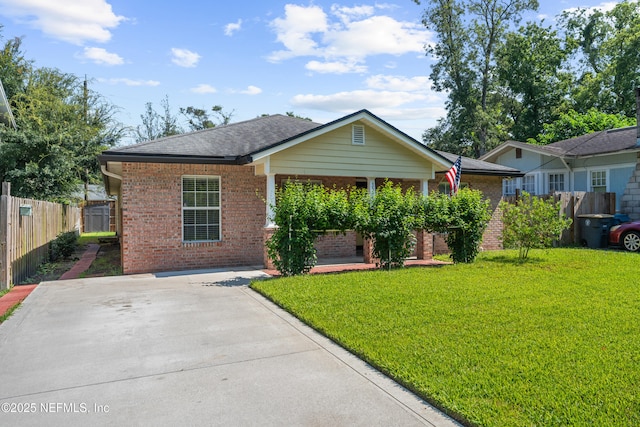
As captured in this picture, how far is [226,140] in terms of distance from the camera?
12391 millimetres

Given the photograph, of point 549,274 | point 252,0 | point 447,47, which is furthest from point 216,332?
point 447,47

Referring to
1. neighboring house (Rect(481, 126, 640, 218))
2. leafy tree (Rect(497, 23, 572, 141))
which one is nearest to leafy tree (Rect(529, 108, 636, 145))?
leafy tree (Rect(497, 23, 572, 141))

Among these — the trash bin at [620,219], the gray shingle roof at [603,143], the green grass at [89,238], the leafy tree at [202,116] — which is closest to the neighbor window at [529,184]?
the gray shingle roof at [603,143]

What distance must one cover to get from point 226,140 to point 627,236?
12457 mm

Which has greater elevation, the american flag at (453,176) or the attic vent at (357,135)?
the attic vent at (357,135)

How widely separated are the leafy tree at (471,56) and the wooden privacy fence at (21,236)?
1140 inches

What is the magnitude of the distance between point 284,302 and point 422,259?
6.72m

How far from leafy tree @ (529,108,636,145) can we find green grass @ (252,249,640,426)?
74.2 ft

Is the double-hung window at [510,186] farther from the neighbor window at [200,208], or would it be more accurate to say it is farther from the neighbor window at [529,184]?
the neighbor window at [200,208]

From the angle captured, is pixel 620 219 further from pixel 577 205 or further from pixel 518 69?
pixel 518 69

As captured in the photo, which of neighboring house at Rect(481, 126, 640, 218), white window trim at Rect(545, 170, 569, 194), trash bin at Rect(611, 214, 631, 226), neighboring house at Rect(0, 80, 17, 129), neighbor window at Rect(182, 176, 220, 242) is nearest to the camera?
neighbor window at Rect(182, 176, 220, 242)

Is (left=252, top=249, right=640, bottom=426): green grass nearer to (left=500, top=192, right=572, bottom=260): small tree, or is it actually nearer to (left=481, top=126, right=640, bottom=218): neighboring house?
(left=500, top=192, right=572, bottom=260): small tree

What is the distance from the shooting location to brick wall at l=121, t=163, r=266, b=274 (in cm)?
1060

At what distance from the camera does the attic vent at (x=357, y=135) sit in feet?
39.0
